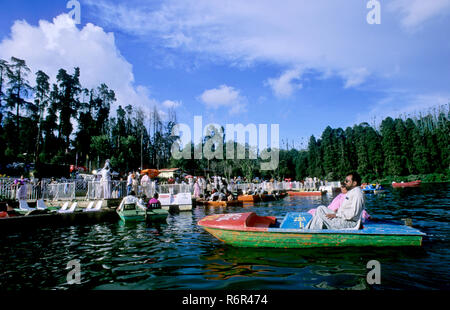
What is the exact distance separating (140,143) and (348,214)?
51.1 metres

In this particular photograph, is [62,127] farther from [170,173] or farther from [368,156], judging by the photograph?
[368,156]

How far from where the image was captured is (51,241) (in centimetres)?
916

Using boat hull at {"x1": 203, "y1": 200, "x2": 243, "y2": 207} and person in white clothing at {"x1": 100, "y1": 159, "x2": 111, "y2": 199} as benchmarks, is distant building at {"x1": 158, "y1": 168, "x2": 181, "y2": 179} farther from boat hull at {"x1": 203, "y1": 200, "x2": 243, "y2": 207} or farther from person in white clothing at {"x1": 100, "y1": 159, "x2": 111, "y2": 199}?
person in white clothing at {"x1": 100, "y1": 159, "x2": 111, "y2": 199}

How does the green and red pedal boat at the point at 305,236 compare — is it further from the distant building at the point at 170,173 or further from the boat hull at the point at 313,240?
the distant building at the point at 170,173

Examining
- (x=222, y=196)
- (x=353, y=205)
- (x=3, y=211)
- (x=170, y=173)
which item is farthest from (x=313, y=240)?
(x=170, y=173)

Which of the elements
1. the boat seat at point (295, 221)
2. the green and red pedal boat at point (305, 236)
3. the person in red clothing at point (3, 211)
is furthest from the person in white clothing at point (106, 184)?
the boat seat at point (295, 221)

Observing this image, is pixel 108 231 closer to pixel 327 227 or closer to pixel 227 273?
pixel 227 273

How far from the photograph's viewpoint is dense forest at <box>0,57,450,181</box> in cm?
3622

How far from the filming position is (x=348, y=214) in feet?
21.6

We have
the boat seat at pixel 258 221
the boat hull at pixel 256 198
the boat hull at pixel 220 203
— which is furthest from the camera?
the boat hull at pixel 256 198

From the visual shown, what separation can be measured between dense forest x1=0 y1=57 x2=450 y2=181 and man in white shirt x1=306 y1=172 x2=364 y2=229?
32138 mm

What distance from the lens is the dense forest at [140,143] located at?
119 feet

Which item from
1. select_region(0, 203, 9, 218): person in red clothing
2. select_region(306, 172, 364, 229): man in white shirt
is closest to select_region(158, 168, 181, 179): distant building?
select_region(0, 203, 9, 218): person in red clothing
